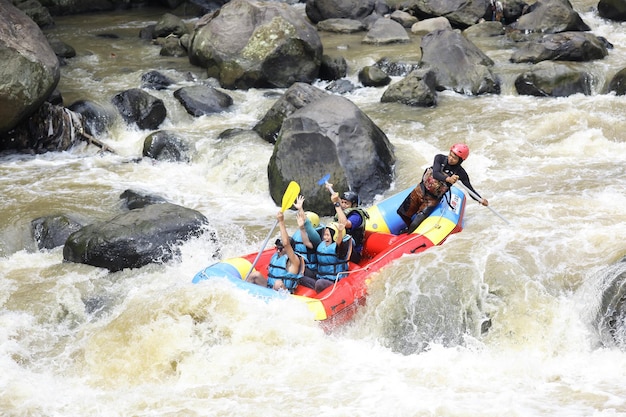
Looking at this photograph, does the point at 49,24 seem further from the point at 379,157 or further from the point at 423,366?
the point at 423,366

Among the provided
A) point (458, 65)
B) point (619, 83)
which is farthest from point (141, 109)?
point (619, 83)

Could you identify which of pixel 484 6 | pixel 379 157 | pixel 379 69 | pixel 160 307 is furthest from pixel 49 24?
pixel 160 307

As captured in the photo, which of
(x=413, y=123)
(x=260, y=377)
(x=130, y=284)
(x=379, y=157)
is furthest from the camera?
(x=413, y=123)

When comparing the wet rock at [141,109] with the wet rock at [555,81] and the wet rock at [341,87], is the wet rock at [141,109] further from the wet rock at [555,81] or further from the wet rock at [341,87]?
the wet rock at [555,81]

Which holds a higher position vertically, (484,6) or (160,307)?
(484,6)

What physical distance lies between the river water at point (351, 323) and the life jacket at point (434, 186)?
497mm

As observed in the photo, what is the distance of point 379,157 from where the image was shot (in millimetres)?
9656

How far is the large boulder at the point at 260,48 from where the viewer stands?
43.5 ft

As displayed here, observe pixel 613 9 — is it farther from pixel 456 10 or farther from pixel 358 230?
pixel 358 230

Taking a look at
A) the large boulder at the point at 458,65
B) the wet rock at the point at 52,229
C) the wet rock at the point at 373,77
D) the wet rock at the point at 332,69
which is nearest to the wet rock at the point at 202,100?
the wet rock at the point at 332,69

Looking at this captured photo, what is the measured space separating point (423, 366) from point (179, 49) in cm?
1098

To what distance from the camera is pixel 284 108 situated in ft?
36.2

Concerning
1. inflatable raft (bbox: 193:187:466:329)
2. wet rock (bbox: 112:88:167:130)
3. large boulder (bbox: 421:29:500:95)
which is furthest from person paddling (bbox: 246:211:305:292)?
large boulder (bbox: 421:29:500:95)

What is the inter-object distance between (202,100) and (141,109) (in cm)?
100
